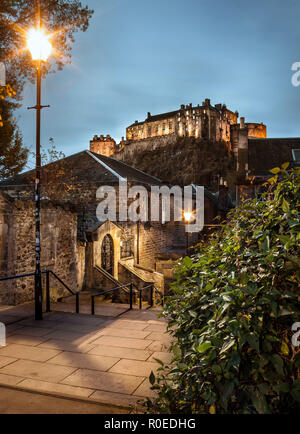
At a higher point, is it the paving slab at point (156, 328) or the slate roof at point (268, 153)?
the slate roof at point (268, 153)

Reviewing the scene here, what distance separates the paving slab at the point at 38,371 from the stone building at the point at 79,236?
6014 mm

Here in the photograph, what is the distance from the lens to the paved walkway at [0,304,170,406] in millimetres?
3746

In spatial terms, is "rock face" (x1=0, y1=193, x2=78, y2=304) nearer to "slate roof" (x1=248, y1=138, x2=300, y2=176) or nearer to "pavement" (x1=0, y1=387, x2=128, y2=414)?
"pavement" (x1=0, y1=387, x2=128, y2=414)

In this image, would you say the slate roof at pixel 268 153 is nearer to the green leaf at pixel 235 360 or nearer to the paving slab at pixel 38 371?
the paving slab at pixel 38 371

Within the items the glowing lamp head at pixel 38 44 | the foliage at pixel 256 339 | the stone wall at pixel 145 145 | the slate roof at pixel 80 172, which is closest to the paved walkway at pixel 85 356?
the foliage at pixel 256 339

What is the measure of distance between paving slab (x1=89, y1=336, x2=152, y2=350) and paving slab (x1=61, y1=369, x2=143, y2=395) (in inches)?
44.2

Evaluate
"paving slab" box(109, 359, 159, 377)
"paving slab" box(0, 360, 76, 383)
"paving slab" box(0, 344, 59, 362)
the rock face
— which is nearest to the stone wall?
the rock face

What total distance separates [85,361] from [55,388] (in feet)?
2.92

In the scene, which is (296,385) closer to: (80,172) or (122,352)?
(122,352)

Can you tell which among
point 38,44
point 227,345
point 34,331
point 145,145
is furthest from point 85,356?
point 145,145

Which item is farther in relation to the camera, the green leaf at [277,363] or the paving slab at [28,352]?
the paving slab at [28,352]

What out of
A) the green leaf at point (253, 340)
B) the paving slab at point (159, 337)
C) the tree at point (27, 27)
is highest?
the tree at point (27, 27)

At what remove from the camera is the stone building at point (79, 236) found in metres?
10.4
